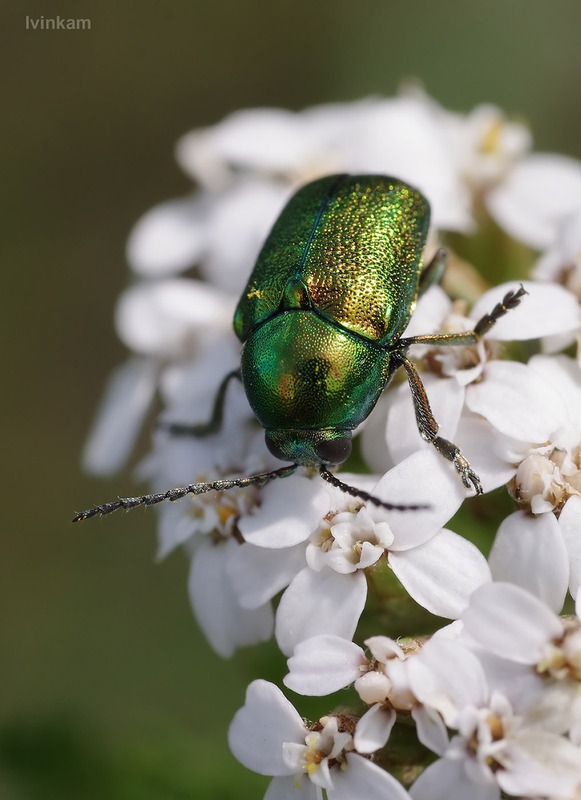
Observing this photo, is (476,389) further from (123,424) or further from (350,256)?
(123,424)

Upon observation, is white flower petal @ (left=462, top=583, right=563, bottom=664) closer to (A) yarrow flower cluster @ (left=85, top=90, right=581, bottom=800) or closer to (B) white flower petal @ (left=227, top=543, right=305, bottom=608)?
(A) yarrow flower cluster @ (left=85, top=90, right=581, bottom=800)

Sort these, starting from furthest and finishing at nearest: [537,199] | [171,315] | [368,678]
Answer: [537,199]
[171,315]
[368,678]

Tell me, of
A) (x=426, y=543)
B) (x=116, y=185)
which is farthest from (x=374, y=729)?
(x=116, y=185)

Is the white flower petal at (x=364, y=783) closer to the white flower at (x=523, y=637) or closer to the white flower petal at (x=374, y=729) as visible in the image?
the white flower petal at (x=374, y=729)

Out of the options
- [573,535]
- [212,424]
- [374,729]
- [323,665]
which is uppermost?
[573,535]

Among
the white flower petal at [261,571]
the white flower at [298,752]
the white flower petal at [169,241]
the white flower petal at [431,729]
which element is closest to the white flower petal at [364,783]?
the white flower at [298,752]

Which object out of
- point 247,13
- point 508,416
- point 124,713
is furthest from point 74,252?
point 508,416

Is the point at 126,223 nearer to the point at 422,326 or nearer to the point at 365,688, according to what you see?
the point at 422,326
